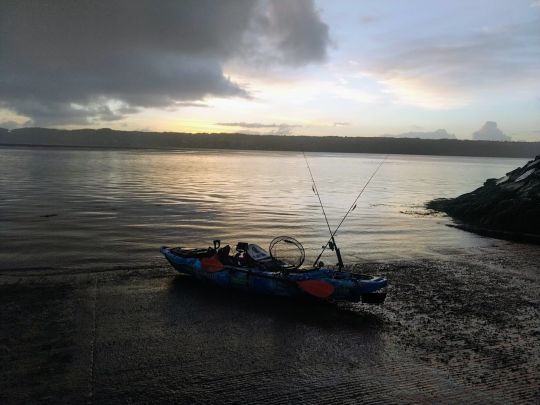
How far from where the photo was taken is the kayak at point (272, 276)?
10.3 meters

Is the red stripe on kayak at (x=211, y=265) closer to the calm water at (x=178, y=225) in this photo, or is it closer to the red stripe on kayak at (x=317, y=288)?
the red stripe on kayak at (x=317, y=288)

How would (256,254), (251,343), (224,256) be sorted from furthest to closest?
1. (224,256)
2. (256,254)
3. (251,343)

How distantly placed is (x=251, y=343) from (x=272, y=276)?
260 cm

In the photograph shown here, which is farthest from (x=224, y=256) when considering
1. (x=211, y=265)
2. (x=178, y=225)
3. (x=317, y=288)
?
(x=178, y=225)

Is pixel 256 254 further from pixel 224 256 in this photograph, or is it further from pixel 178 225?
pixel 178 225

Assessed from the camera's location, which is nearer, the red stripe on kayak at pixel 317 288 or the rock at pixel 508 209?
the red stripe on kayak at pixel 317 288

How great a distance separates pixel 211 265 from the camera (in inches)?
481

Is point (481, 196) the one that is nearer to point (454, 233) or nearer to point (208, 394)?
point (454, 233)

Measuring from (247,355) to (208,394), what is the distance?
1.53 metres

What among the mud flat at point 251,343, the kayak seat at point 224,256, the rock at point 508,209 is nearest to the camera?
the mud flat at point 251,343

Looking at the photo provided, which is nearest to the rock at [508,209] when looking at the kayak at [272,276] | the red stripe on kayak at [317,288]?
the kayak at [272,276]

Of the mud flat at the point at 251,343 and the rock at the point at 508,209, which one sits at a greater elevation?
the rock at the point at 508,209

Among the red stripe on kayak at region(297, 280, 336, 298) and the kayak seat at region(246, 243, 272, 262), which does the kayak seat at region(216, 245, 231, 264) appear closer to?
the kayak seat at region(246, 243, 272, 262)

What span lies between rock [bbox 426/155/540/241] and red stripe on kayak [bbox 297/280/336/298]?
571 inches
